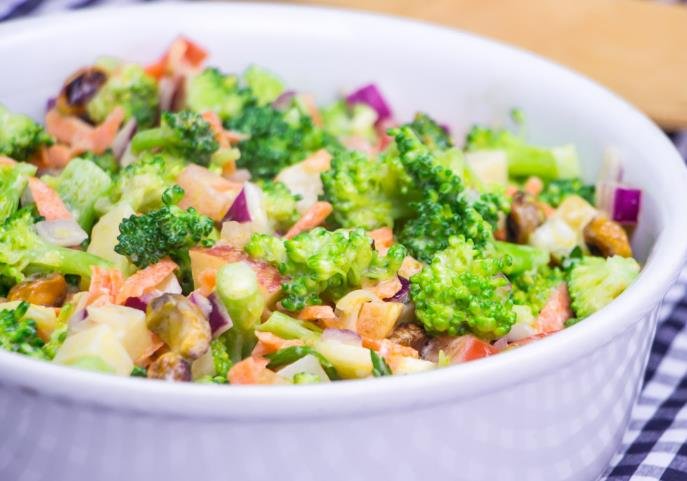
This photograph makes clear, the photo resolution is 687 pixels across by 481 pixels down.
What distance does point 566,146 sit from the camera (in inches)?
106

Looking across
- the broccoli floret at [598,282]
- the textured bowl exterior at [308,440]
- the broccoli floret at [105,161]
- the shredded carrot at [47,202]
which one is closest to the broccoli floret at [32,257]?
the shredded carrot at [47,202]

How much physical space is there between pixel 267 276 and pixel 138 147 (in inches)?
24.5

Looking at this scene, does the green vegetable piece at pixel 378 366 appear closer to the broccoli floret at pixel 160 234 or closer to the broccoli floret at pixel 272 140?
the broccoli floret at pixel 160 234

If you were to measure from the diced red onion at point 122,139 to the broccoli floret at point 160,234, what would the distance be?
1.87 ft

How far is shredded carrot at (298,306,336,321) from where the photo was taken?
1896 millimetres

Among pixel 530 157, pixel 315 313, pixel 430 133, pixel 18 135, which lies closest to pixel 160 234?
pixel 315 313

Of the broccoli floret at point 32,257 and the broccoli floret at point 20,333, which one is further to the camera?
the broccoli floret at point 32,257

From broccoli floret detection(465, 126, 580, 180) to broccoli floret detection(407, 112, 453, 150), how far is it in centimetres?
12

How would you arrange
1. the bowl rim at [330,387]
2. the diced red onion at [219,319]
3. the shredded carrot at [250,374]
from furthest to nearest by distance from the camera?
the diced red onion at [219,319], the shredded carrot at [250,374], the bowl rim at [330,387]

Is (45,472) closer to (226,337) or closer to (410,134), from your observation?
(226,337)

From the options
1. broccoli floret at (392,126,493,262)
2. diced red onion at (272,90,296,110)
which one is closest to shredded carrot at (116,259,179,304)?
broccoli floret at (392,126,493,262)

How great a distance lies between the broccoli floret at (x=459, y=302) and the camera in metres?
1.90

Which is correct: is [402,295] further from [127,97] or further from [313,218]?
[127,97]

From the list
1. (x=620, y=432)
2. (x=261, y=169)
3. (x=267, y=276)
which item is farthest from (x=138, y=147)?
(x=620, y=432)
